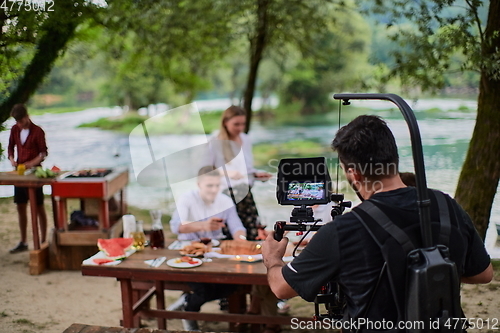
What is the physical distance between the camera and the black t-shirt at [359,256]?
1.62 metres

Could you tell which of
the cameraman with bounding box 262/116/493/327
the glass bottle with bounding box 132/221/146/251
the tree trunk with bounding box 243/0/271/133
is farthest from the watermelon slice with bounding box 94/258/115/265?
the tree trunk with bounding box 243/0/271/133

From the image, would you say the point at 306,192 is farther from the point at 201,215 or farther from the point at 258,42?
the point at 258,42

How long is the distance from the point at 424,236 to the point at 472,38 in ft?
10.6

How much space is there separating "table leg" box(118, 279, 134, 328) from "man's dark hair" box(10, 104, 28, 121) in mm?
1362

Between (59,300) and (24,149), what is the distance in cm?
113

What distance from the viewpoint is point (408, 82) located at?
5.05 m

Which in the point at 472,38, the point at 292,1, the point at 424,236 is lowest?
the point at 424,236

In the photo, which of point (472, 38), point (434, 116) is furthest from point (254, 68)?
point (472, 38)

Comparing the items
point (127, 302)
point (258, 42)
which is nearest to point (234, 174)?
point (127, 302)

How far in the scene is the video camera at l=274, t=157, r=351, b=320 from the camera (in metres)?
1.95

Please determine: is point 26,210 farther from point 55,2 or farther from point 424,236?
point 424,236

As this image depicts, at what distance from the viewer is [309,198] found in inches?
83.5

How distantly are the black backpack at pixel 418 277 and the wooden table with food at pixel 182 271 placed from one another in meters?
1.50

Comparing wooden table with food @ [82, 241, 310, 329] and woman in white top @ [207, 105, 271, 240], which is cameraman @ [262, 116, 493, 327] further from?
woman in white top @ [207, 105, 271, 240]
